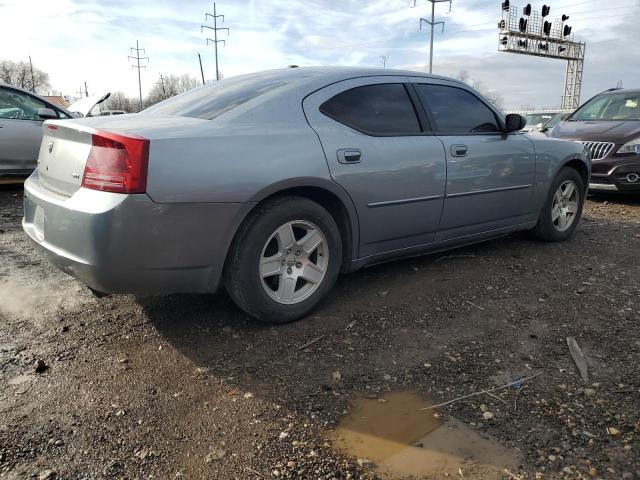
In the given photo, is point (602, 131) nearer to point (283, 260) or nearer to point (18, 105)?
point (283, 260)

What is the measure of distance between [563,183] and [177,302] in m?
3.87

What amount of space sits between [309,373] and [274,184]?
1.06m

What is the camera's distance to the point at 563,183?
202 inches

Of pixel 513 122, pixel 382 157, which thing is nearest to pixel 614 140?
pixel 513 122

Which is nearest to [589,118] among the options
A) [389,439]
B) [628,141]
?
[628,141]

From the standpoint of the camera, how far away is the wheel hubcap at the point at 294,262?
A: 3.11 m

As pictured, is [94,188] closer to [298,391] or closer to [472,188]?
[298,391]

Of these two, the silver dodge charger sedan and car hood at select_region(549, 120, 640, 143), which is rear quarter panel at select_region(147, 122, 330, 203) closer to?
the silver dodge charger sedan

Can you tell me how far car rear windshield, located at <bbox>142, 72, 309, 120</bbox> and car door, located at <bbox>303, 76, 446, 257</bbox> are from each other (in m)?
0.32

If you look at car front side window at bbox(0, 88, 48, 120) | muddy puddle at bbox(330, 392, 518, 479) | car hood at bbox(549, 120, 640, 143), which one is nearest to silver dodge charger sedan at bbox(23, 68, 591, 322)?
muddy puddle at bbox(330, 392, 518, 479)

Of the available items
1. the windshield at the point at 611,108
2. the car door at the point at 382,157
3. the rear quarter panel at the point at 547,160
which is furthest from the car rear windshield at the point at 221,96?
the windshield at the point at 611,108

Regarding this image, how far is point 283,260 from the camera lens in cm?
317

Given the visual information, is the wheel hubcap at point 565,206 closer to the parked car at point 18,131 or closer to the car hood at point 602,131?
the car hood at point 602,131

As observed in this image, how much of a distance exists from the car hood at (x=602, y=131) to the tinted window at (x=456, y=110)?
13.1 ft
